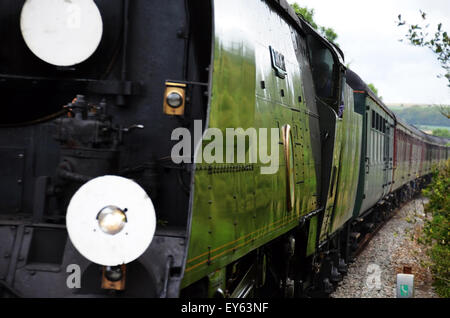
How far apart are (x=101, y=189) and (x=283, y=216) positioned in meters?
2.70

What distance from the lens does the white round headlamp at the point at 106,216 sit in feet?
10.7

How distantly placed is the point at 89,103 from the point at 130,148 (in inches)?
16.4

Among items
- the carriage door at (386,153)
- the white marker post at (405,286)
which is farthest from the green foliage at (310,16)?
A: the white marker post at (405,286)

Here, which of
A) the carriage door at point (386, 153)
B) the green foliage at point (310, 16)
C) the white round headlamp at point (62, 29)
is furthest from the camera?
the green foliage at point (310, 16)

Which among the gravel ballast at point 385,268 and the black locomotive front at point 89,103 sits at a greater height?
the black locomotive front at point 89,103

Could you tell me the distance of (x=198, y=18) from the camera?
414cm

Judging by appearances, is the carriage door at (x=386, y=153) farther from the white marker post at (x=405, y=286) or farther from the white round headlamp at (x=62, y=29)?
the white round headlamp at (x=62, y=29)

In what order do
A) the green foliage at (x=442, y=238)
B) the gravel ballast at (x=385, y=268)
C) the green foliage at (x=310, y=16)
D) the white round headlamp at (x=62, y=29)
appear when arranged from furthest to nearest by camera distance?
1. the green foliage at (x=310, y=16)
2. the gravel ballast at (x=385, y=268)
3. the green foliage at (x=442, y=238)
4. the white round headlamp at (x=62, y=29)

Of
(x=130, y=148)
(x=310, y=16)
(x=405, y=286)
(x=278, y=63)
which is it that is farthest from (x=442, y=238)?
(x=310, y=16)

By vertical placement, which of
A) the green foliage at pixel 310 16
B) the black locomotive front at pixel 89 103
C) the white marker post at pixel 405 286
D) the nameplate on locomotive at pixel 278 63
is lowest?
the white marker post at pixel 405 286

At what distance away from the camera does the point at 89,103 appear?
3.99 m

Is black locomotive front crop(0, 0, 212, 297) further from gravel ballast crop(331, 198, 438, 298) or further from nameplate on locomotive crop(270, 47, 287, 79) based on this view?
gravel ballast crop(331, 198, 438, 298)

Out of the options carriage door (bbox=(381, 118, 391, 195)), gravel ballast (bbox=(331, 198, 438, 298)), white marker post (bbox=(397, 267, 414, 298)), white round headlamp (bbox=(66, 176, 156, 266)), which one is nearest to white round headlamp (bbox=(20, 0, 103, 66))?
white round headlamp (bbox=(66, 176, 156, 266))

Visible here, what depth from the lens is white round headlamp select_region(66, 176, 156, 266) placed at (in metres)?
3.25
